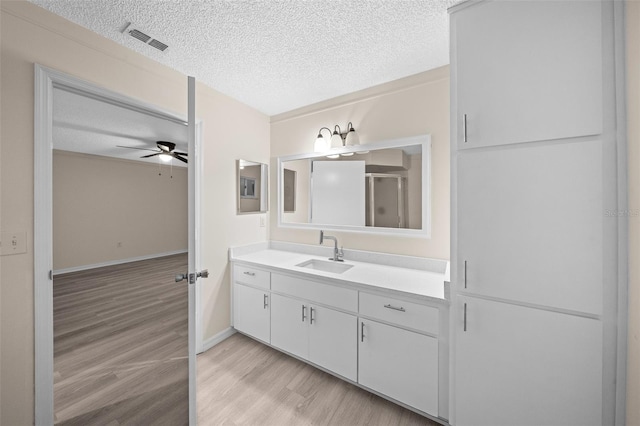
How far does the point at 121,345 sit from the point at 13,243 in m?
1.04

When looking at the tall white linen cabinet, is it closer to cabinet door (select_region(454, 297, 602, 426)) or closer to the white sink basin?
cabinet door (select_region(454, 297, 602, 426))

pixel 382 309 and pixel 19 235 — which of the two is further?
pixel 382 309

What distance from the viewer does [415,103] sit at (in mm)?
1990

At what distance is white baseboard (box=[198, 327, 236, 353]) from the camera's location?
2203 mm

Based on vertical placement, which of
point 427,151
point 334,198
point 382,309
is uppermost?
point 427,151

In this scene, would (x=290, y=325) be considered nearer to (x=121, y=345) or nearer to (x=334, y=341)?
(x=334, y=341)

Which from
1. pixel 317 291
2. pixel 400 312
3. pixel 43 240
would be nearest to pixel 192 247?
pixel 43 240

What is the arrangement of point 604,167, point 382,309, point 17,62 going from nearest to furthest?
point 604,167 → point 17,62 → point 382,309

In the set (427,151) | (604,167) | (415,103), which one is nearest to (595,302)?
(604,167)

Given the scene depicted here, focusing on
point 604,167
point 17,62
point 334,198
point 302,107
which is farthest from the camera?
point 302,107

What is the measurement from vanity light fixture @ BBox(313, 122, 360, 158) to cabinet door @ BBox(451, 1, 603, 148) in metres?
1.05

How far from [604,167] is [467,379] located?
1196mm

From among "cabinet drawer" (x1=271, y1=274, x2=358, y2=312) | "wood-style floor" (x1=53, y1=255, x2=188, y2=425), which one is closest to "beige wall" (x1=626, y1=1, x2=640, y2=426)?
"cabinet drawer" (x1=271, y1=274, x2=358, y2=312)

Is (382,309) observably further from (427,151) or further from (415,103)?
(415,103)
